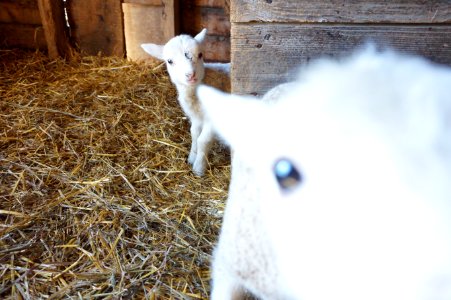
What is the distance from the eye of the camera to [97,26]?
517cm

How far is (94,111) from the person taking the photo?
13.0 ft

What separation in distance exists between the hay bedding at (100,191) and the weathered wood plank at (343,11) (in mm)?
1341

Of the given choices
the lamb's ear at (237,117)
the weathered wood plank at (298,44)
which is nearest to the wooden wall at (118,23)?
the weathered wood plank at (298,44)

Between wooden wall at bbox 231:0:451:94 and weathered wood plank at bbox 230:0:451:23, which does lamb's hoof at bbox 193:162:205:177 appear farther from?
weathered wood plank at bbox 230:0:451:23

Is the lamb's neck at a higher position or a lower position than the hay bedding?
higher

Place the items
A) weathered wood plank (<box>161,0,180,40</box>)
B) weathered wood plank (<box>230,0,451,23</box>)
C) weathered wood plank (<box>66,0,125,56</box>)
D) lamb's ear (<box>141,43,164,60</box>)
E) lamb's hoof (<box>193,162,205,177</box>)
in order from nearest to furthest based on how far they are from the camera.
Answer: weathered wood plank (<box>230,0,451,23</box>) → lamb's hoof (<box>193,162,205,177</box>) → lamb's ear (<box>141,43,164,60</box>) → weathered wood plank (<box>161,0,180,40</box>) → weathered wood plank (<box>66,0,125,56</box>)

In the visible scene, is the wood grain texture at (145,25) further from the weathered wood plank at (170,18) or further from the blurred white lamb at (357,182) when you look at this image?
the blurred white lamb at (357,182)

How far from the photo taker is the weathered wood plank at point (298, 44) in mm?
1874

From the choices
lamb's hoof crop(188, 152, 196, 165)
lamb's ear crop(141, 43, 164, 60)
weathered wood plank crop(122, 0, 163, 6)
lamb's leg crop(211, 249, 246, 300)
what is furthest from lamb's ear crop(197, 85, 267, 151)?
weathered wood plank crop(122, 0, 163, 6)

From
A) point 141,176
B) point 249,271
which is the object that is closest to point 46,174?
point 141,176

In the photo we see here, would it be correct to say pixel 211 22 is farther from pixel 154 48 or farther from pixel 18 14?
pixel 18 14

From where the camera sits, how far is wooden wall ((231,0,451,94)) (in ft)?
6.05

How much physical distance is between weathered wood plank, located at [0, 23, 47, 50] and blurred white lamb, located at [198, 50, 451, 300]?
4885mm

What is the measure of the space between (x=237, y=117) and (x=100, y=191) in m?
1.89
